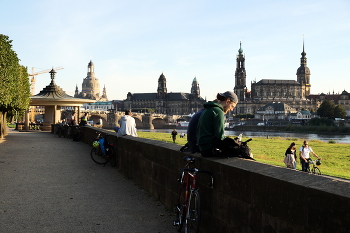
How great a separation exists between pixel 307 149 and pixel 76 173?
8540 mm

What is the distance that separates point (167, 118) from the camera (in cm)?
14375

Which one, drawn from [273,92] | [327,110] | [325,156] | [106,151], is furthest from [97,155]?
[273,92]

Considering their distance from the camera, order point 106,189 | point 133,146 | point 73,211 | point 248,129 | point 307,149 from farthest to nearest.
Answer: point 248,129, point 307,149, point 133,146, point 106,189, point 73,211

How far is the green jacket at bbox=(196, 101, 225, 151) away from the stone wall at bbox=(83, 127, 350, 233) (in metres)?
0.21

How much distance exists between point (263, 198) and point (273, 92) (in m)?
177

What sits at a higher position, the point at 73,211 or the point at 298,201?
the point at 298,201

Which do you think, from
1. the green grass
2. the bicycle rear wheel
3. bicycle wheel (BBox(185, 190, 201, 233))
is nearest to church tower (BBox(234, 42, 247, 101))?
the green grass

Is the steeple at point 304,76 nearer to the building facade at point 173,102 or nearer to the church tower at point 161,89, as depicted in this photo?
the building facade at point 173,102

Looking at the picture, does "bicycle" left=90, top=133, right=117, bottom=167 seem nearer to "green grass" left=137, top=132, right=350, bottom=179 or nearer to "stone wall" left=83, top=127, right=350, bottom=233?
"stone wall" left=83, top=127, right=350, bottom=233

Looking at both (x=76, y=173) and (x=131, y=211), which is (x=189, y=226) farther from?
(x=76, y=173)

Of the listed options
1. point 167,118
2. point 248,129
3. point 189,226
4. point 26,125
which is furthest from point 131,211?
point 167,118

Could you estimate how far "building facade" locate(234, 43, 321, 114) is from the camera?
17112 cm

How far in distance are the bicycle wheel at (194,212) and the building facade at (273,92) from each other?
167 m

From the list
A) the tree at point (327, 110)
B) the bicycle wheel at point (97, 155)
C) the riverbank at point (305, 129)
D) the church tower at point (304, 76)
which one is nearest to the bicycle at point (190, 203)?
the bicycle wheel at point (97, 155)
